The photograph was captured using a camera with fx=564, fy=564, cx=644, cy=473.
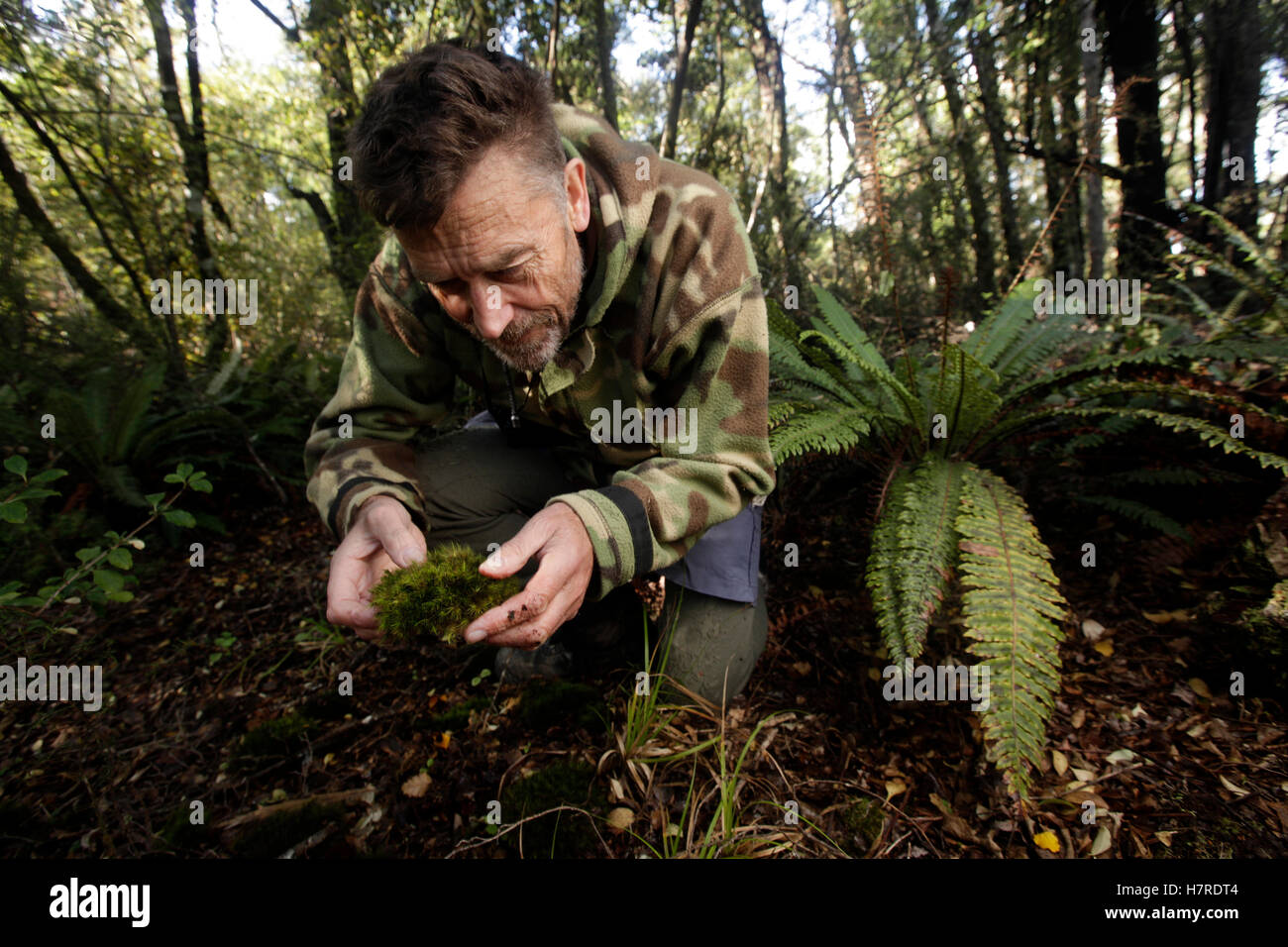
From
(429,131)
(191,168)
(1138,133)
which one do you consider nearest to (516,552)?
(429,131)

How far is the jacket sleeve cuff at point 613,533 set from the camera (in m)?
1.53

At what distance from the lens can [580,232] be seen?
187cm

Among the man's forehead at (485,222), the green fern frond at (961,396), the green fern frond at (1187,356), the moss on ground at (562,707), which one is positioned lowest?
the moss on ground at (562,707)

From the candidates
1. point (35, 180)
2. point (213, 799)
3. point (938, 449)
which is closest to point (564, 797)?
point (213, 799)

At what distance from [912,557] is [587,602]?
116 cm

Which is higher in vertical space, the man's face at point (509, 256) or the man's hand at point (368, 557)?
the man's face at point (509, 256)

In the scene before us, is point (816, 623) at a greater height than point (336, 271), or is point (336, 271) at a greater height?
point (336, 271)

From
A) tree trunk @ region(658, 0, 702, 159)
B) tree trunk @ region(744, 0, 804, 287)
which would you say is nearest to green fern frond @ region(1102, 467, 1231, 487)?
tree trunk @ region(744, 0, 804, 287)

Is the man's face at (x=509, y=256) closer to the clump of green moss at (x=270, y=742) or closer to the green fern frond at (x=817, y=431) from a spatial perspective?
the green fern frond at (x=817, y=431)

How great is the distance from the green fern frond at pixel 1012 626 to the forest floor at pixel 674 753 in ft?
0.99

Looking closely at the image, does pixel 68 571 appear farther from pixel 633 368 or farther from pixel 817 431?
pixel 817 431

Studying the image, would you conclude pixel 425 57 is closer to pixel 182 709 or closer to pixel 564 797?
pixel 564 797

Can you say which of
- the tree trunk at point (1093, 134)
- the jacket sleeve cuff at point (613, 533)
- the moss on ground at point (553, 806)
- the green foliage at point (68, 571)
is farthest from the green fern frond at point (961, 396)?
the green foliage at point (68, 571)
